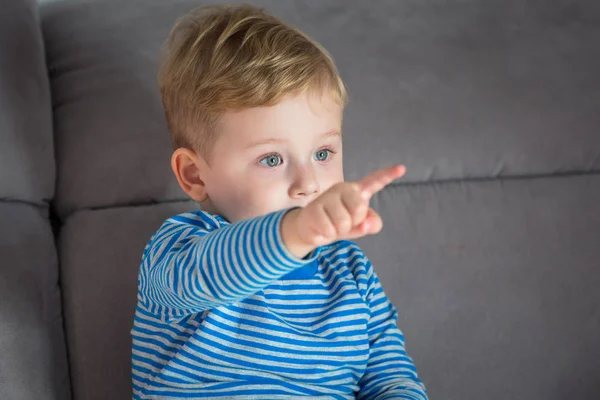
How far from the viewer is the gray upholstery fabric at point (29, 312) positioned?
3.49 feet

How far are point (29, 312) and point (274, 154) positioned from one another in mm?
475

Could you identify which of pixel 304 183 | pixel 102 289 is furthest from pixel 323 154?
pixel 102 289

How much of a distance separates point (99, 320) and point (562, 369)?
83 cm

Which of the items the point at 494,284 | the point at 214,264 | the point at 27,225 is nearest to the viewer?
the point at 214,264

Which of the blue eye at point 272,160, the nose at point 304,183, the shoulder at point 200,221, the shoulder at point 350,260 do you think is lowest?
the shoulder at point 350,260

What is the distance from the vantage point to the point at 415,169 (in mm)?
1321

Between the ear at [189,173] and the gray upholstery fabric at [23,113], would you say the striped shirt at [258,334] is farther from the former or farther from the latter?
the gray upholstery fabric at [23,113]

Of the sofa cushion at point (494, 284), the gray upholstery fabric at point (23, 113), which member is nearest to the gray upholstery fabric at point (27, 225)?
the gray upholstery fabric at point (23, 113)

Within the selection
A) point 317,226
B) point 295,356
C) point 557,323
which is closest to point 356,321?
point 295,356

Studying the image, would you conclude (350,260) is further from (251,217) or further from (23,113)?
(23,113)

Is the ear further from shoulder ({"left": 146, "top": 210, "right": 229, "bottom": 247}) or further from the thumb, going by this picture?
the thumb

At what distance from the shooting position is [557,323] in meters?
1.31

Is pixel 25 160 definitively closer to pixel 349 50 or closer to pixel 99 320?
pixel 99 320

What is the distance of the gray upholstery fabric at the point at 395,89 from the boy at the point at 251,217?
0.24 meters
